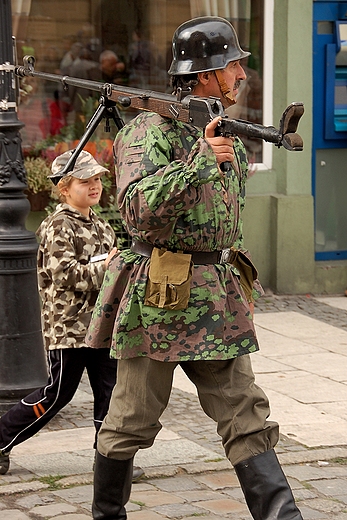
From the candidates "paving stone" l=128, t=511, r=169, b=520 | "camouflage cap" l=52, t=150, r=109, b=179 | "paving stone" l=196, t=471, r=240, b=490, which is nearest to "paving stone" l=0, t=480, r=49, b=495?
"paving stone" l=128, t=511, r=169, b=520

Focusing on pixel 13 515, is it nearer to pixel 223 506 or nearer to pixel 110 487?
pixel 110 487

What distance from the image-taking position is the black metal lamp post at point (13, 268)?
19.7 ft

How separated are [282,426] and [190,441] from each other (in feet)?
2.00

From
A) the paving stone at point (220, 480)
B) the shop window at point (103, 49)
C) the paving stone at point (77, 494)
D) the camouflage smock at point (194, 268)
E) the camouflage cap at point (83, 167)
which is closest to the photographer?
the camouflage smock at point (194, 268)

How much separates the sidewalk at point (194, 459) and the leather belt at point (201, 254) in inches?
44.5

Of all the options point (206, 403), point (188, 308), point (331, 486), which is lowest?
point (331, 486)

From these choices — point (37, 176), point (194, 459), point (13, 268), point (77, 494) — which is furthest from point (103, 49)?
point (77, 494)

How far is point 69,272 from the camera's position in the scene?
505 centimetres

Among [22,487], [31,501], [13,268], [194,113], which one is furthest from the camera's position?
[13,268]

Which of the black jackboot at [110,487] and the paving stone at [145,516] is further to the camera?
the paving stone at [145,516]

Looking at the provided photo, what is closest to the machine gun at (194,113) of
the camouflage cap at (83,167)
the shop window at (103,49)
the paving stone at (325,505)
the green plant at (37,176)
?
the camouflage cap at (83,167)

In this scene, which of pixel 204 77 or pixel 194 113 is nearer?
pixel 194 113

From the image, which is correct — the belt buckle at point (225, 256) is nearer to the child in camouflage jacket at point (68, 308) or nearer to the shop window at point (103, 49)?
the child in camouflage jacket at point (68, 308)

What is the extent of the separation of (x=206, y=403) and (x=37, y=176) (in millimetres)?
5113
